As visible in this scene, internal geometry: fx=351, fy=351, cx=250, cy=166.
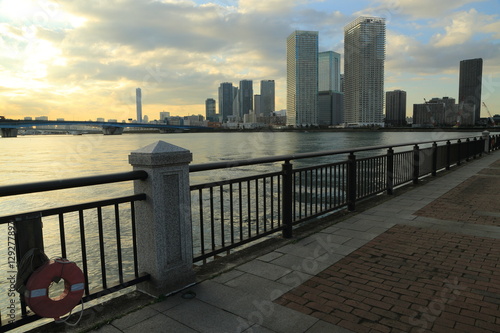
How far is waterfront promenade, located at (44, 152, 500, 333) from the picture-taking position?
305cm

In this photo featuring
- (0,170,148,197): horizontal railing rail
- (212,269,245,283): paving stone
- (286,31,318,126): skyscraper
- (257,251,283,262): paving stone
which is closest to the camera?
(0,170,148,197): horizontal railing rail

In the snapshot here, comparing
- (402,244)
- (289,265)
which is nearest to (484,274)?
(402,244)

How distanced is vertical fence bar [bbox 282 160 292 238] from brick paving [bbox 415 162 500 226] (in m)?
3.20

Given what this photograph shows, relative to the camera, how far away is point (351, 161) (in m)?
7.09

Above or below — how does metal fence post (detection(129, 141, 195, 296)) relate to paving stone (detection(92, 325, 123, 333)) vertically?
above

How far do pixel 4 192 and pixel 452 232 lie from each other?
6160 mm

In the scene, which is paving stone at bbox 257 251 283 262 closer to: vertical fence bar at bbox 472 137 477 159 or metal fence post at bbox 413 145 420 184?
metal fence post at bbox 413 145 420 184

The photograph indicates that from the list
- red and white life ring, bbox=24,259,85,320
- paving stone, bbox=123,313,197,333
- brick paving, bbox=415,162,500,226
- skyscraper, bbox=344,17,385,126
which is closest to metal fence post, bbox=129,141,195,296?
paving stone, bbox=123,313,197,333

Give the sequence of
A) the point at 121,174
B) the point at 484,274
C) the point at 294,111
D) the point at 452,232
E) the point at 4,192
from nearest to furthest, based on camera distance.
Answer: the point at 4,192 → the point at 121,174 → the point at 484,274 → the point at 452,232 → the point at 294,111

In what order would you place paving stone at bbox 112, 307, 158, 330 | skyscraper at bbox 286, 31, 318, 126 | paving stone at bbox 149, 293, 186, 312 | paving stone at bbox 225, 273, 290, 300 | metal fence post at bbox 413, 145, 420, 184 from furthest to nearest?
1. skyscraper at bbox 286, 31, 318, 126
2. metal fence post at bbox 413, 145, 420, 184
3. paving stone at bbox 225, 273, 290, 300
4. paving stone at bbox 149, 293, 186, 312
5. paving stone at bbox 112, 307, 158, 330

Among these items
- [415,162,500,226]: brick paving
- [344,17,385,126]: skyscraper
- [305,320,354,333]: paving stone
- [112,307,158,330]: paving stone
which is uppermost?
[344,17,385,126]: skyscraper

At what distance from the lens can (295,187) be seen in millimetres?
5934

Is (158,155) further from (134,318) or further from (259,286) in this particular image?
(259,286)

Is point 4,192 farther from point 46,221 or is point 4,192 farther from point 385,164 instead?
point 46,221
